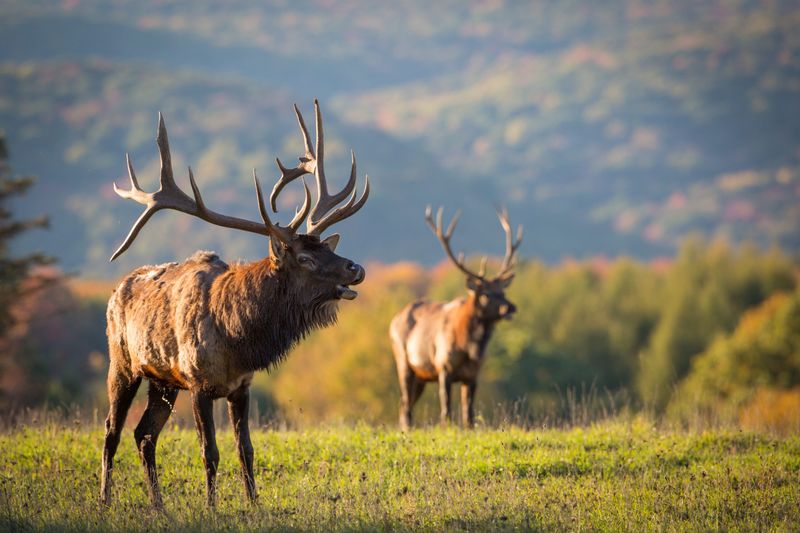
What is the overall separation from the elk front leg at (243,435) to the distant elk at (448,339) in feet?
20.0

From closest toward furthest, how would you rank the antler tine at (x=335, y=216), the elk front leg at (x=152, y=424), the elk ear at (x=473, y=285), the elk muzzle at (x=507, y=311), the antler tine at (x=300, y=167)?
1. the elk front leg at (x=152, y=424)
2. the antler tine at (x=335, y=216)
3. the antler tine at (x=300, y=167)
4. the elk muzzle at (x=507, y=311)
5. the elk ear at (x=473, y=285)

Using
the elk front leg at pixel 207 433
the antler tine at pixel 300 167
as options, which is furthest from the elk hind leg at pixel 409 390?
the elk front leg at pixel 207 433

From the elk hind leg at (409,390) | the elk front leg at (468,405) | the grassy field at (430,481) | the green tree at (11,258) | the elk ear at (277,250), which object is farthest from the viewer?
the green tree at (11,258)

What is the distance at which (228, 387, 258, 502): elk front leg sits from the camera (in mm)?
8031

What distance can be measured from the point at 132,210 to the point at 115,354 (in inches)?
6218

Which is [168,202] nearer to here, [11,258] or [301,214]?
[301,214]

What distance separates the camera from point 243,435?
8.07m

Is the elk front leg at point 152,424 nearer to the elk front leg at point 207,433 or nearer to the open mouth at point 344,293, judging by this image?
the elk front leg at point 207,433

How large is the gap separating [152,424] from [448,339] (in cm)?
689

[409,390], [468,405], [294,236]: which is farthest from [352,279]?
[409,390]

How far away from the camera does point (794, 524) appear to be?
738 cm

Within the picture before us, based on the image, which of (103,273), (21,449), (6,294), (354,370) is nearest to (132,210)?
(103,273)

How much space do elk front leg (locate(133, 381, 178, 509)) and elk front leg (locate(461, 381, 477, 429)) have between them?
17.4ft

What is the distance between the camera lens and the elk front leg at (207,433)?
785 cm
